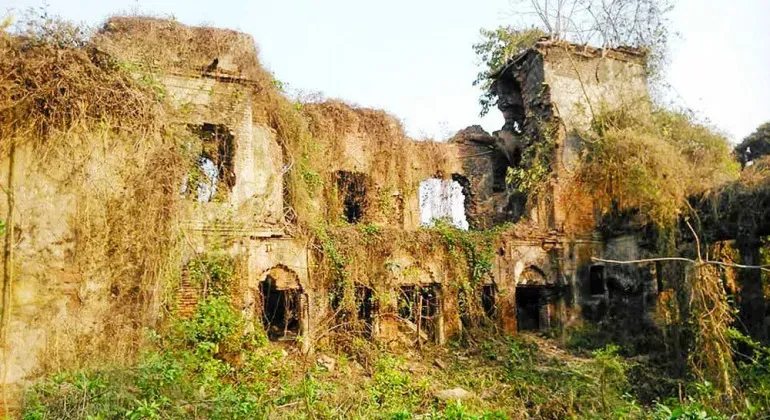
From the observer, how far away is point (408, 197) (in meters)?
17.1

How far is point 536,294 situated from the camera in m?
16.7

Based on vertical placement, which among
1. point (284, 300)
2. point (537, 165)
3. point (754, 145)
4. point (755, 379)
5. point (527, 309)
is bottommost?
point (755, 379)

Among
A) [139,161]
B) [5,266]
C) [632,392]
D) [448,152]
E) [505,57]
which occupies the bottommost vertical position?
[632,392]

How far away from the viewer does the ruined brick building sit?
1259cm

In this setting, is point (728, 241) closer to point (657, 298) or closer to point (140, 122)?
point (657, 298)

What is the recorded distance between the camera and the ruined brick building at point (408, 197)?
41.3ft

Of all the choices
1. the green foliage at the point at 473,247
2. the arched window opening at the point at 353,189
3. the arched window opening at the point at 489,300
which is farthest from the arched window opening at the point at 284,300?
the arched window opening at the point at 489,300

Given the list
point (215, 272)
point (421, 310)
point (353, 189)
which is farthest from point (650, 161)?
point (215, 272)

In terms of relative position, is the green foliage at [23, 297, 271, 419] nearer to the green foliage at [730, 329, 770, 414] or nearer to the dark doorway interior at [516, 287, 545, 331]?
the green foliage at [730, 329, 770, 414]

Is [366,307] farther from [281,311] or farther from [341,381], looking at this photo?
[341,381]

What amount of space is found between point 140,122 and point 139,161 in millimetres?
411

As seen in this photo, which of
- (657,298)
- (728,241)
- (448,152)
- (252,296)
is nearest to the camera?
(252,296)

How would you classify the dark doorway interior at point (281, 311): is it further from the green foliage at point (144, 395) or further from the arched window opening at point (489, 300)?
the green foliage at point (144, 395)

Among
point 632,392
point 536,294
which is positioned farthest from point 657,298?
point 632,392
